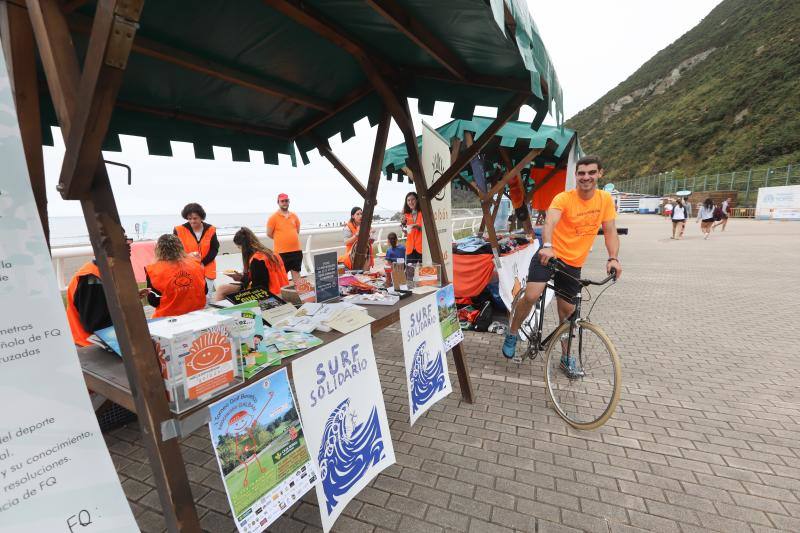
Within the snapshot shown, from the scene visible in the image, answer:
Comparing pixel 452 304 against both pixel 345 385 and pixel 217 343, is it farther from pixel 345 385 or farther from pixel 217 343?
pixel 217 343

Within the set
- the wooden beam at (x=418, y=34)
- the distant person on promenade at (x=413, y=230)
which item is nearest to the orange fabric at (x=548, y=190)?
the distant person on promenade at (x=413, y=230)

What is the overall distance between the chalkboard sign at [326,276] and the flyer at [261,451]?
1.11 m

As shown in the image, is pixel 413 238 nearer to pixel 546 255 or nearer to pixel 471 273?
pixel 471 273

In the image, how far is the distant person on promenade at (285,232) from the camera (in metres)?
6.02

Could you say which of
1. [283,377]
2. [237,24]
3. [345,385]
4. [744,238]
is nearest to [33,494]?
[283,377]

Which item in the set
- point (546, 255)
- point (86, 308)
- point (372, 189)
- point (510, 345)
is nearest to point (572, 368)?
point (510, 345)

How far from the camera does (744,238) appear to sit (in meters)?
15.0

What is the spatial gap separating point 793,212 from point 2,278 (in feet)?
106

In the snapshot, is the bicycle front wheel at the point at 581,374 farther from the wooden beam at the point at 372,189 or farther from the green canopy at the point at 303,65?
the wooden beam at the point at 372,189

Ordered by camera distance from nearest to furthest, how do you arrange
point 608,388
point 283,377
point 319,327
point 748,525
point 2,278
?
point 2,278 < point 283,377 < point 748,525 < point 319,327 < point 608,388

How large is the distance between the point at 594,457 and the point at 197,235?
4.79 metres

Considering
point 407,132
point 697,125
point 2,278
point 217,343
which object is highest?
point 697,125

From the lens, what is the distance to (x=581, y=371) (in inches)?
129

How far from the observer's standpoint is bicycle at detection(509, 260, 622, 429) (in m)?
2.91
